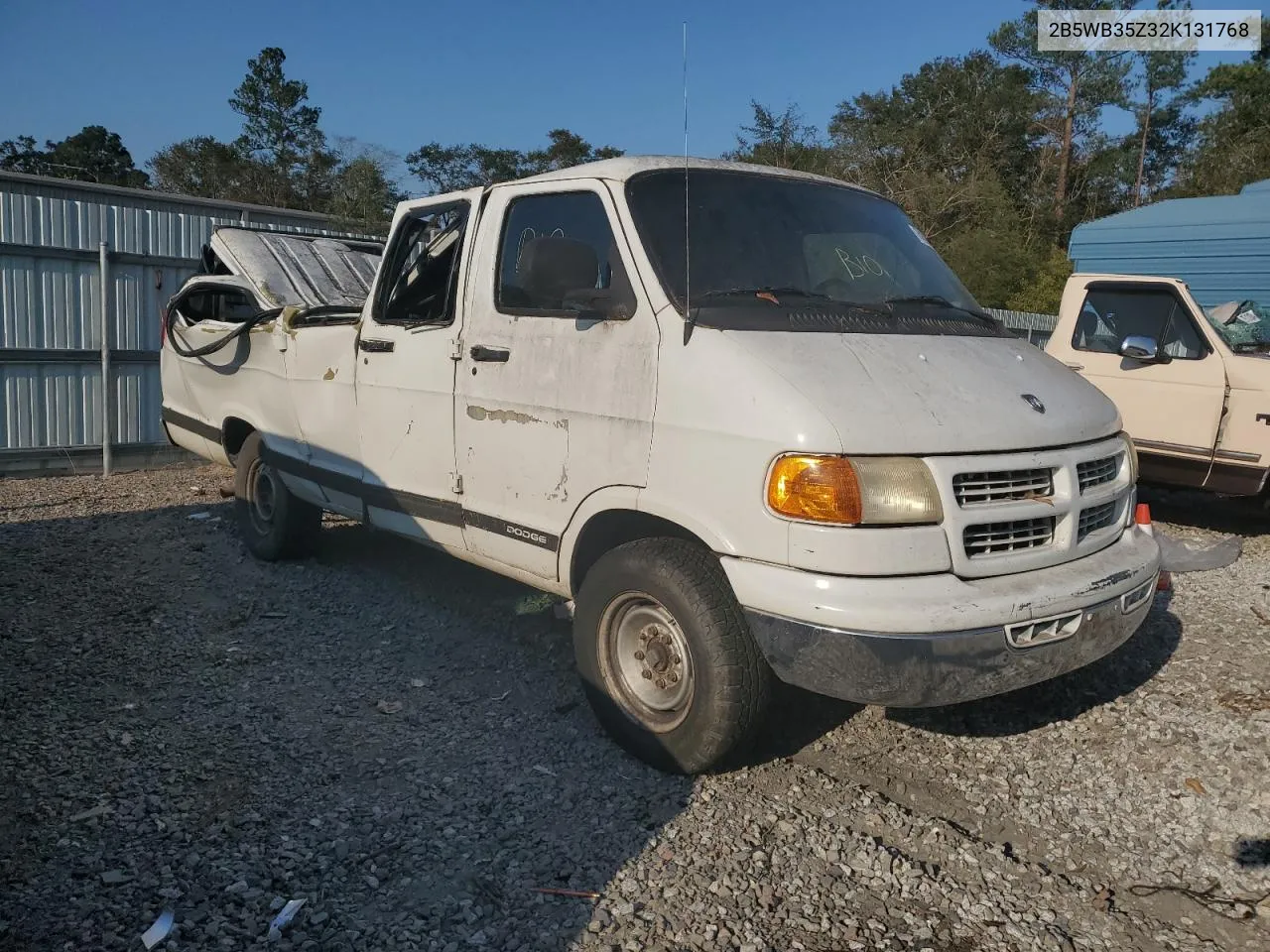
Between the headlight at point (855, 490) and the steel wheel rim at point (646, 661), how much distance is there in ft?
2.24

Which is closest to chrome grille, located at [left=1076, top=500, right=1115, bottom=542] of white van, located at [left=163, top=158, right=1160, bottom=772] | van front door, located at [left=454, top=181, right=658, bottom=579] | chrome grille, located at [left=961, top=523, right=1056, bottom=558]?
white van, located at [left=163, top=158, right=1160, bottom=772]

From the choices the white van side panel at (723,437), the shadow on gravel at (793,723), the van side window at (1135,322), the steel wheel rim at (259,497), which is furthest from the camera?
the van side window at (1135,322)

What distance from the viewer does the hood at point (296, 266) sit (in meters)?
6.73

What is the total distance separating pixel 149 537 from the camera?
678 cm

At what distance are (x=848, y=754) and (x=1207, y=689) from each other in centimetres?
198

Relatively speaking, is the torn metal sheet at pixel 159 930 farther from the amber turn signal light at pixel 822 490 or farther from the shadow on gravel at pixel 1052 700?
the shadow on gravel at pixel 1052 700

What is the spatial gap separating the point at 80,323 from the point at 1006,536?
356 inches

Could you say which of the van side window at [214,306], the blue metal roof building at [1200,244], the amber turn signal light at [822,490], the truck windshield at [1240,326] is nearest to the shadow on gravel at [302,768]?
the amber turn signal light at [822,490]

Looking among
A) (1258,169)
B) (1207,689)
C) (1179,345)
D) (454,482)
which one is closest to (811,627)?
(454,482)

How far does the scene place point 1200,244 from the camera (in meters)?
13.1

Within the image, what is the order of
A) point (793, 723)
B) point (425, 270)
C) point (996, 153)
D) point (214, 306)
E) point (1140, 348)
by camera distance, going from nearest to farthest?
point (793, 723) → point (425, 270) → point (1140, 348) → point (214, 306) → point (996, 153)

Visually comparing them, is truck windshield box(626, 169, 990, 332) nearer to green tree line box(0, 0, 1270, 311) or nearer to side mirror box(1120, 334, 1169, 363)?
side mirror box(1120, 334, 1169, 363)

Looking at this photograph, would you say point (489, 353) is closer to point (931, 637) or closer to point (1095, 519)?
point (931, 637)

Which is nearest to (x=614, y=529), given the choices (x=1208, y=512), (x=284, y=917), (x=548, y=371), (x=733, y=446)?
(x=548, y=371)
